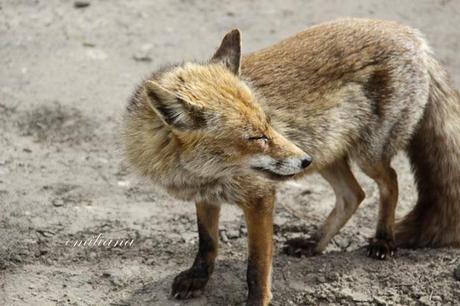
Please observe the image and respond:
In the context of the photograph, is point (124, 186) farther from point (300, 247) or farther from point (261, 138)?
point (261, 138)

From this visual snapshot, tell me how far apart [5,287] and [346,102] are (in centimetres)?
287

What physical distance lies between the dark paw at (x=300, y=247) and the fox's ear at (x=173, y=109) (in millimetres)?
1855

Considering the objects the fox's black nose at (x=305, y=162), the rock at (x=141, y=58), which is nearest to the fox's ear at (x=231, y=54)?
the fox's black nose at (x=305, y=162)

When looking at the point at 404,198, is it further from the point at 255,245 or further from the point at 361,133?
the point at 255,245

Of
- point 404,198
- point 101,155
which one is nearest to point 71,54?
point 101,155

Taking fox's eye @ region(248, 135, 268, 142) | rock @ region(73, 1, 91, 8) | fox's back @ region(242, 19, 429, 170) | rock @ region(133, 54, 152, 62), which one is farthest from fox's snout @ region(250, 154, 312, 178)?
rock @ region(73, 1, 91, 8)

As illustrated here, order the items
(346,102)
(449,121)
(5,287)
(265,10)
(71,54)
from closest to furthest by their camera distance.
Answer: (5,287) → (346,102) → (449,121) → (71,54) → (265,10)

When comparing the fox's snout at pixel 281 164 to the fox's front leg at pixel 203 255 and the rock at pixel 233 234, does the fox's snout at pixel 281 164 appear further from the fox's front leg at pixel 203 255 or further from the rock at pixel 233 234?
the rock at pixel 233 234

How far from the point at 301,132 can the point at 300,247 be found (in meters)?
1.16

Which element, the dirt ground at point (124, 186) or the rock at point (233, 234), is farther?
the rock at point (233, 234)

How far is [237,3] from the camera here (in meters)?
10.8

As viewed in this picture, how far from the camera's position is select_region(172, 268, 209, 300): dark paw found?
6.02 meters

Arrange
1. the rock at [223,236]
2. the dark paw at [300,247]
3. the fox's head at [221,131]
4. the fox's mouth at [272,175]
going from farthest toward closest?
the rock at [223,236]
the dark paw at [300,247]
the fox's mouth at [272,175]
the fox's head at [221,131]

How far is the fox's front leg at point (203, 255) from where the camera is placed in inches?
238
